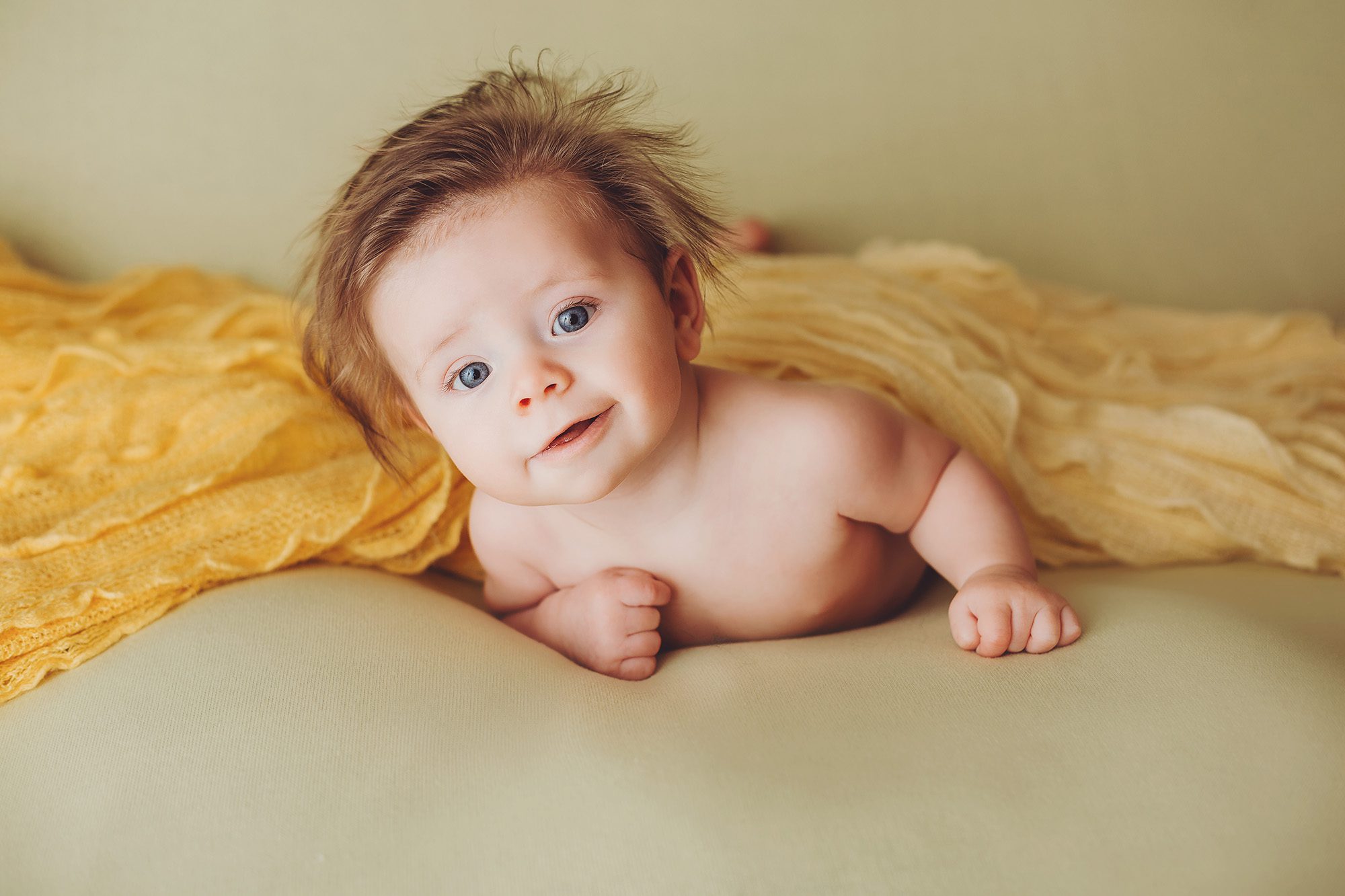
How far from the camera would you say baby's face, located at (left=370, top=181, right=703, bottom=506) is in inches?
27.3

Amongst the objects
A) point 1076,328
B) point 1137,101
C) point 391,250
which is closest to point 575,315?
point 391,250

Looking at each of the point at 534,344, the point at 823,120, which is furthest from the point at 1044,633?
the point at 823,120

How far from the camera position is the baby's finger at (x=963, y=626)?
691 millimetres

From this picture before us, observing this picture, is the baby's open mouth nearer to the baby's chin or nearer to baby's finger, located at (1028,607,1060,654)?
the baby's chin

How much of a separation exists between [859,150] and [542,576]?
0.74 meters

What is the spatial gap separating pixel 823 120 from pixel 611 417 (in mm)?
765

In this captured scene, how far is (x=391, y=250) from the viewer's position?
0.74m

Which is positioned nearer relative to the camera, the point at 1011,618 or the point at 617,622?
the point at 1011,618

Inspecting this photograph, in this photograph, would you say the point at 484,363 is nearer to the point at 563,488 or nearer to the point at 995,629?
the point at 563,488

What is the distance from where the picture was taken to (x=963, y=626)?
2.29 feet

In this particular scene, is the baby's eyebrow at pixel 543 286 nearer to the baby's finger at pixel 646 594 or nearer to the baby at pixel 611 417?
the baby at pixel 611 417

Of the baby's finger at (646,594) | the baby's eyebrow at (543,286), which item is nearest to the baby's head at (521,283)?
the baby's eyebrow at (543,286)

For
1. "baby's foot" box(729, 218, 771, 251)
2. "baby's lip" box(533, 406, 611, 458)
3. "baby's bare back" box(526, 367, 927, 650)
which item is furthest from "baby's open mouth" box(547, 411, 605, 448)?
"baby's foot" box(729, 218, 771, 251)

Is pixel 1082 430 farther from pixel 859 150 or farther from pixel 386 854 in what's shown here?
pixel 386 854
